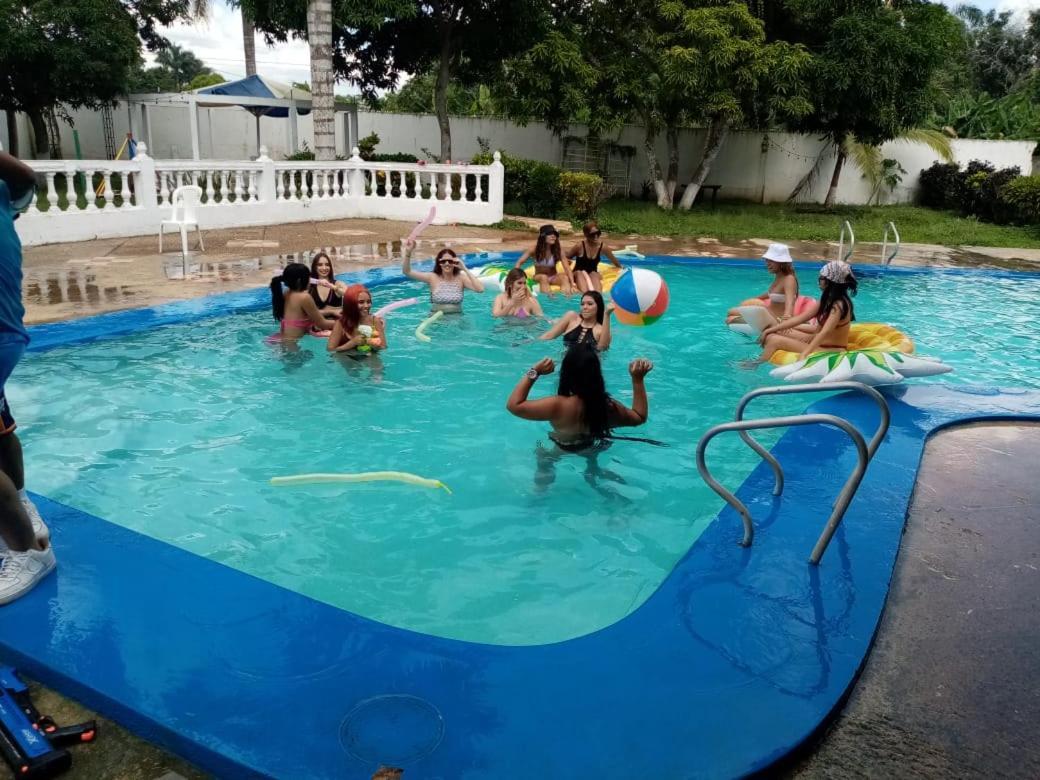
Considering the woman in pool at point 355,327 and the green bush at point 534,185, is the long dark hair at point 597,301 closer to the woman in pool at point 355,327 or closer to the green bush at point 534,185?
the woman in pool at point 355,327

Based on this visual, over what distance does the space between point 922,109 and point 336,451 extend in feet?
62.3

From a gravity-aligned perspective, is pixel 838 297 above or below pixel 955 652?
above

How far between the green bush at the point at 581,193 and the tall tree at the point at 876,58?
5811mm

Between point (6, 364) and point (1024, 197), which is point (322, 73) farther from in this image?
point (1024, 197)

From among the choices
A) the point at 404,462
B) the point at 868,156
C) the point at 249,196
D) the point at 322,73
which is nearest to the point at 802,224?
the point at 868,156

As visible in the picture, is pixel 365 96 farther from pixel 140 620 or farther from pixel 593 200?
pixel 140 620

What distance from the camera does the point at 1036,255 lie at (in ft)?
55.1

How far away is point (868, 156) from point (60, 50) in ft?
81.0

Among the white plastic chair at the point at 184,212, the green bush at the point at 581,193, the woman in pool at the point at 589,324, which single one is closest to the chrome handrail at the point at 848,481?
the woman in pool at the point at 589,324

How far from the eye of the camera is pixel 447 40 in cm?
2019

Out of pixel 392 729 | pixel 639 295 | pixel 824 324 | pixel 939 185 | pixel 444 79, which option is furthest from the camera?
pixel 939 185

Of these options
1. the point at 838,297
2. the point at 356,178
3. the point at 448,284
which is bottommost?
the point at 448,284

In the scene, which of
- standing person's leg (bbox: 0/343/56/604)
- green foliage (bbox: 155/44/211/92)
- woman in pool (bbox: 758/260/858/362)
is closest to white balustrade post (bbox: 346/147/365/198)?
woman in pool (bbox: 758/260/858/362)

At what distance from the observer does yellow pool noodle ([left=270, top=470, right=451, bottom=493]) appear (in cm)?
545
